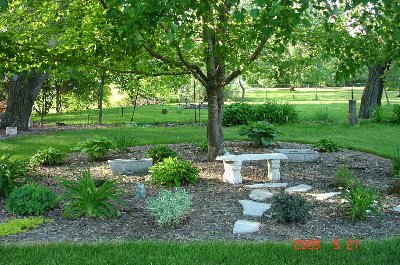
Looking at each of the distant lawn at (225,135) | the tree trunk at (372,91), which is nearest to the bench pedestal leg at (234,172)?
the distant lawn at (225,135)

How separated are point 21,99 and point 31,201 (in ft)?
29.0

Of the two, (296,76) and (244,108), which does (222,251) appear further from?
(244,108)

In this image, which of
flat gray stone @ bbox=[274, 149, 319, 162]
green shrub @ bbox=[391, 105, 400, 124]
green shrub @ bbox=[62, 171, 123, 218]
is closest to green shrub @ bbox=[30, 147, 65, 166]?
green shrub @ bbox=[62, 171, 123, 218]

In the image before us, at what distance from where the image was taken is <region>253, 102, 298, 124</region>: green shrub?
17.2 meters

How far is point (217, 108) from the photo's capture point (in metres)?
9.45

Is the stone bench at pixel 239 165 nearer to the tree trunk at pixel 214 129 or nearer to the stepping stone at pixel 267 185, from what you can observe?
the stepping stone at pixel 267 185

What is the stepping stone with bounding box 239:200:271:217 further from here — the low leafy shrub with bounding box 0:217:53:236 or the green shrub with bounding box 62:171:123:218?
the low leafy shrub with bounding box 0:217:53:236

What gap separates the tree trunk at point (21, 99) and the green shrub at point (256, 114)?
598 centimetres

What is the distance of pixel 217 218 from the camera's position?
19.2 ft

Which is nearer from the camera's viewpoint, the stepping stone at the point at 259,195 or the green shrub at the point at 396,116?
the stepping stone at the point at 259,195

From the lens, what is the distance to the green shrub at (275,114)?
17172mm

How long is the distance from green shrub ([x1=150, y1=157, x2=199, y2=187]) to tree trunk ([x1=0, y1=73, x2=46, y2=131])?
7.82 meters

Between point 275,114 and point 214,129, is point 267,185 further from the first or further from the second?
point 275,114

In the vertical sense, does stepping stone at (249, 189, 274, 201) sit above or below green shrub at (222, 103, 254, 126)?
below
